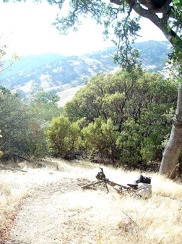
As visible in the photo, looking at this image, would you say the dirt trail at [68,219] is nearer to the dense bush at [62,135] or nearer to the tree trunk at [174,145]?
the tree trunk at [174,145]

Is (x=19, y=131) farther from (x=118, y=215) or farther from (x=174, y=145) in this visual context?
(x=118, y=215)

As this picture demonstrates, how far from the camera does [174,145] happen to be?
11.3m

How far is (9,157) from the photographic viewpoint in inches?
794

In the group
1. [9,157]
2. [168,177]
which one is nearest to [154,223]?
[168,177]

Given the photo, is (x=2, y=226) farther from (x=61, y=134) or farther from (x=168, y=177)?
(x=61, y=134)

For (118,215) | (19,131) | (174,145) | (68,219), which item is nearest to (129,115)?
(19,131)

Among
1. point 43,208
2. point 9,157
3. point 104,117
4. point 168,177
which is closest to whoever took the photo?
point 43,208

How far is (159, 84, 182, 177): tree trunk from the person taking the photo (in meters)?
11.0

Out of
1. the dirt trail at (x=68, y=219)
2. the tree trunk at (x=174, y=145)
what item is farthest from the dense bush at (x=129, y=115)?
the dirt trail at (x=68, y=219)

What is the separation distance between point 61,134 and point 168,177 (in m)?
13.5

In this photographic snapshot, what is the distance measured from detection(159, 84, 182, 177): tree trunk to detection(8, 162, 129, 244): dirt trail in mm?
4155

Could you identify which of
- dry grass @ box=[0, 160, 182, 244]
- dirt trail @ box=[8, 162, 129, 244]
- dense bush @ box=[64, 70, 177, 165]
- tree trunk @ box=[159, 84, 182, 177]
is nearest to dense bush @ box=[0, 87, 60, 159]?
dense bush @ box=[64, 70, 177, 165]

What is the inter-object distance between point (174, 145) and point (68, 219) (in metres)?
6.49

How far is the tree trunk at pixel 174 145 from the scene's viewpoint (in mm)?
10953
